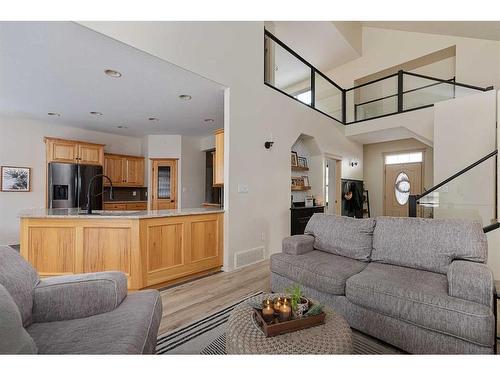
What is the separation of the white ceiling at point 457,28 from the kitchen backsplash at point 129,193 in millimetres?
7764

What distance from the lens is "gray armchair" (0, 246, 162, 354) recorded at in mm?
1038

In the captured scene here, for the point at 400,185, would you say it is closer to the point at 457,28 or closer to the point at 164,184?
the point at 457,28

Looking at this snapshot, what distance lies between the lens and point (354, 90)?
21.5ft

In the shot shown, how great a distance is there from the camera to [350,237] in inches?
98.2

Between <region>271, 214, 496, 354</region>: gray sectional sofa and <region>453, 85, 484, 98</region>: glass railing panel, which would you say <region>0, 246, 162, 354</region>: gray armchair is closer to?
<region>271, 214, 496, 354</region>: gray sectional sofa

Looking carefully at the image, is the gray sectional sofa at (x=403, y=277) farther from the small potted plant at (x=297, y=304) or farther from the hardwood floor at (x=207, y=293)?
the small potted plant at (x=297, y=304)

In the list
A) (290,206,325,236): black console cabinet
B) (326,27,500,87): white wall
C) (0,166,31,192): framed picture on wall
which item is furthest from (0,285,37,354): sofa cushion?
(326,27,500,87): white wall

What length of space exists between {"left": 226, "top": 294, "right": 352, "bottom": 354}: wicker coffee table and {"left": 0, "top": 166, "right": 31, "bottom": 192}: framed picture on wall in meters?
5.65

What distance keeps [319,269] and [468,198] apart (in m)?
2.68

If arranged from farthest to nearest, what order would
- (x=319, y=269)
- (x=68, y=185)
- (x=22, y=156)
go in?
(x=68, y=185), (x=22, y=156), (x=319, y=269)

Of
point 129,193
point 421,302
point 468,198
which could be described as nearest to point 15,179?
point 129,193

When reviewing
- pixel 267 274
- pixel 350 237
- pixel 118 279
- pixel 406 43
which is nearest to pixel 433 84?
pixel 406 43

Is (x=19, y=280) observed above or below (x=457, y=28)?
below
